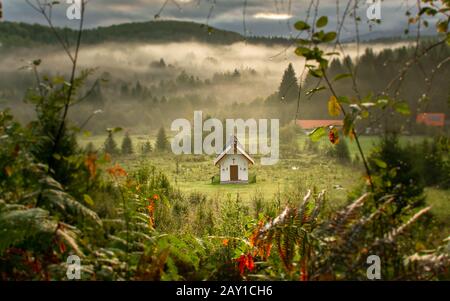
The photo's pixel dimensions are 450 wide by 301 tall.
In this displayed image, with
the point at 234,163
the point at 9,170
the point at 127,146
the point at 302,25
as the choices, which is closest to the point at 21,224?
the point at 9,170

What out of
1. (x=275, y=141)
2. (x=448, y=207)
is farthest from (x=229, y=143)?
(x=448, y=207)

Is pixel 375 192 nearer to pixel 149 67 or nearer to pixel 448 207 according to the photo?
pixel 448 207

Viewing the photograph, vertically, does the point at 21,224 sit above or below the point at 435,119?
below

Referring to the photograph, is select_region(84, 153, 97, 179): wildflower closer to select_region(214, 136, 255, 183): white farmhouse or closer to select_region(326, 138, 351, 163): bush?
select_region(214, 136, 255, 183): white farmhouse

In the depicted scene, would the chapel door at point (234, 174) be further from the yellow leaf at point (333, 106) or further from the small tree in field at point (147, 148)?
the yellow leaf at point (333, 106)

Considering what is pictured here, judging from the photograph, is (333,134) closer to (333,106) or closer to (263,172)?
(333,106)

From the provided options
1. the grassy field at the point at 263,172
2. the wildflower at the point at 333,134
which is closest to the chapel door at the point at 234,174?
the grassy field at the point at 263,172
